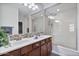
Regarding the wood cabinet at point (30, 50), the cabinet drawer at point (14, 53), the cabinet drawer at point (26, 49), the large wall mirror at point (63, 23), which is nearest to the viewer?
the cabinet drawer at point (14, 53)

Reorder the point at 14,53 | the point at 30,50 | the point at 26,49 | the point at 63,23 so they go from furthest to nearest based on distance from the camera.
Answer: the point at 63,23, the point at 30,50, the point at 26,49, the point at 14,53

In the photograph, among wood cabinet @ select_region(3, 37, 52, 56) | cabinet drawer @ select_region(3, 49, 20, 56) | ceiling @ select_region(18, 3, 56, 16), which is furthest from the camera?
A: ceiling @ select_region(18, 3, 56, 16)

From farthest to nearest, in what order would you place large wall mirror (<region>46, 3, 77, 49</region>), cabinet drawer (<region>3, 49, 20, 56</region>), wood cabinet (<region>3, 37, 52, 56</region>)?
large wall mirror (<region>46, 3, 77, 49</region>)
wood cabinet (<region>3, 37, 52, 56</region>)
cabinet drawer (<region>3, 49, 20, 56</region>)

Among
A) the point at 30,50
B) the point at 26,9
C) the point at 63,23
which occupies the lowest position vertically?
the point at 30,50

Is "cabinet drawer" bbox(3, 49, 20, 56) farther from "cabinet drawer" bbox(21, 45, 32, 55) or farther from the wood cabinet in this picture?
"cabinet drawer" bbox(21, 45, 32, 55)

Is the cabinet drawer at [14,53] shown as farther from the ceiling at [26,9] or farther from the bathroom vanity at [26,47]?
the ceiling at [26,9]

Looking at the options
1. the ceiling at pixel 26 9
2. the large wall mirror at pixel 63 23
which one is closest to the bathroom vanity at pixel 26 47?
the large wall mirror at pixel 63 23

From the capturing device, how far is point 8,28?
2113 millimetres

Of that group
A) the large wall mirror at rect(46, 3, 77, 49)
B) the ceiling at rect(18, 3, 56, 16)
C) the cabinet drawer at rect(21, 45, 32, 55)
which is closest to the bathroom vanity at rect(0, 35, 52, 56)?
the cabinet drawer at rect(21, 45, 32, 55)

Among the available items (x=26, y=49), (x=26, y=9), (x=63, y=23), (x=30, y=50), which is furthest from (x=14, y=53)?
(x=63, y=23)

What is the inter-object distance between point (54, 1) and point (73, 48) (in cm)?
159

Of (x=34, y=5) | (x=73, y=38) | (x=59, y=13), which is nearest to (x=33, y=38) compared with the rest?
(x=34, y=5)

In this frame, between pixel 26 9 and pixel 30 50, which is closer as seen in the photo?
pixel 30 50

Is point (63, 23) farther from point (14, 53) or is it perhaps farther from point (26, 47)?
point (14, 53)
